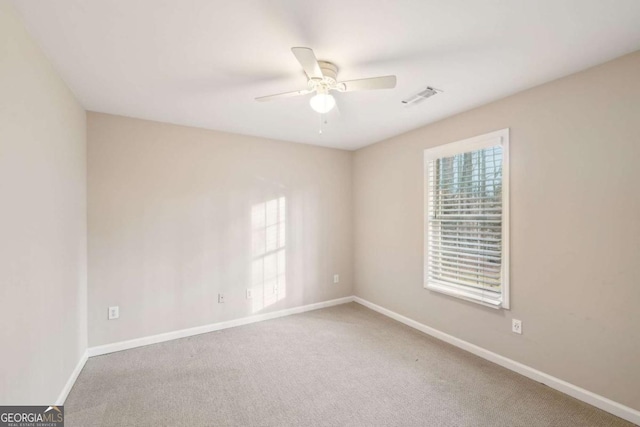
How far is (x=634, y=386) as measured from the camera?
6.25 ft

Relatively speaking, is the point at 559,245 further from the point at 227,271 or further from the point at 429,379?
the point at 227,271

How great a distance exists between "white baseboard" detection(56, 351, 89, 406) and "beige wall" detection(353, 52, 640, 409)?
3.54 m

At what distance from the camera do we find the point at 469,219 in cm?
296

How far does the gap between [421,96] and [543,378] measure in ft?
8.61

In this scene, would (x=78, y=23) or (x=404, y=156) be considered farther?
→ (x=404, y=156)

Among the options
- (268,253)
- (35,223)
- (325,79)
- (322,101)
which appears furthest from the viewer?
(268,253)

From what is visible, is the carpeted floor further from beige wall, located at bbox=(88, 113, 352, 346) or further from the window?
the window

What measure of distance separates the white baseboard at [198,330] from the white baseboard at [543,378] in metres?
1.46

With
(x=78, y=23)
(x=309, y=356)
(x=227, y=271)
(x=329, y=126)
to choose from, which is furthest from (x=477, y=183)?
(x=78, y=23)

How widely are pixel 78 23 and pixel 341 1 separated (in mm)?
1490

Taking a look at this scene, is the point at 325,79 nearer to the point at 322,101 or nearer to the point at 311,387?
the point at 322,101

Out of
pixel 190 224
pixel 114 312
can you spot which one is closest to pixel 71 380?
pixel 114 312

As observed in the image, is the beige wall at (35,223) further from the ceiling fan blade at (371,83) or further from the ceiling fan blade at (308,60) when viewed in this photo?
the ceiling fan blade at (371,83)

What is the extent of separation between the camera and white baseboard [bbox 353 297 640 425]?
1951mm
